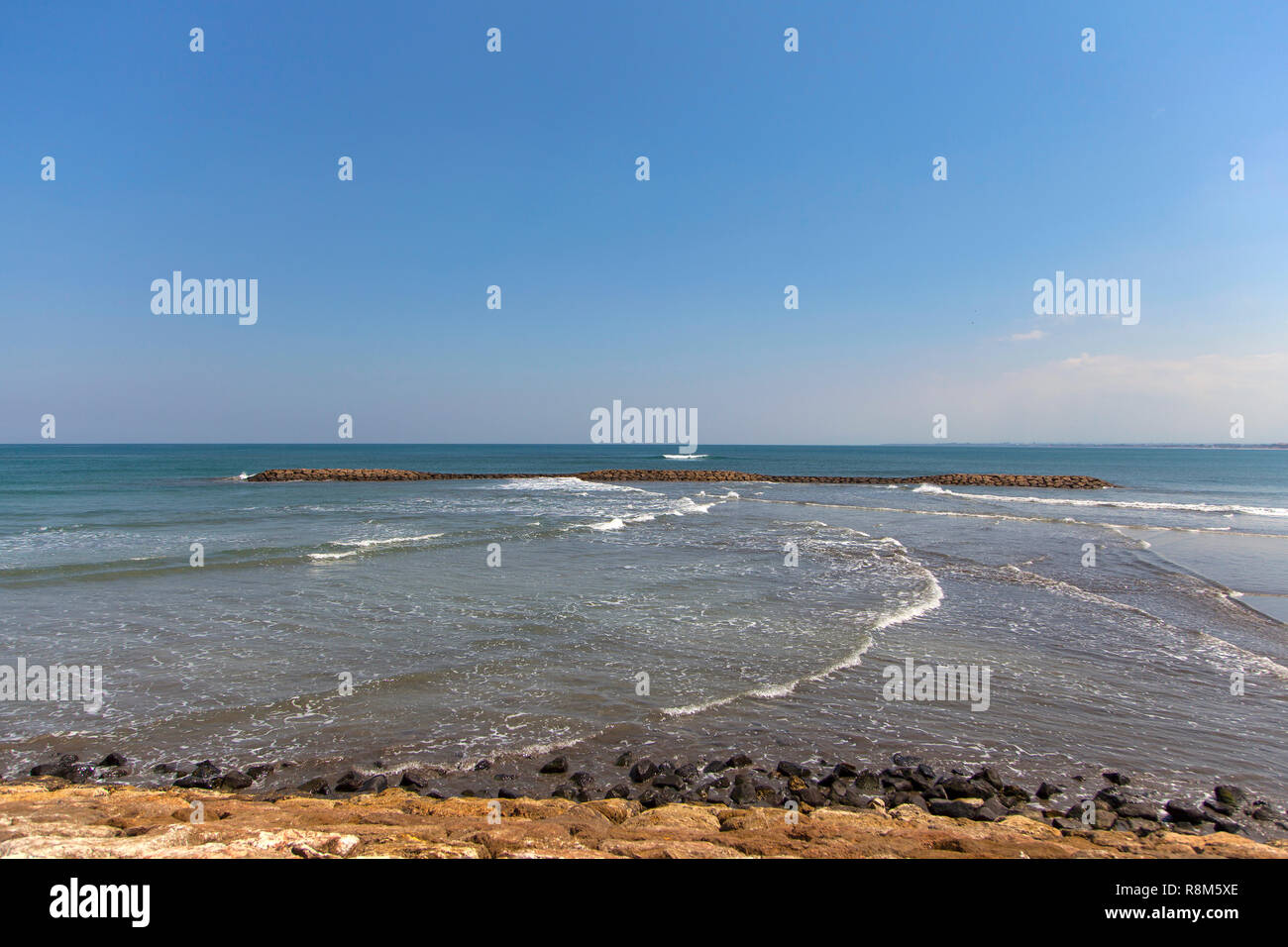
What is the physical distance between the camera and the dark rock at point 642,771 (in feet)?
21.2

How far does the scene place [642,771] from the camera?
6.55 m

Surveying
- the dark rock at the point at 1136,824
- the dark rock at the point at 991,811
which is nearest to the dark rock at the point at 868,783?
the dark rock at the point at 991,811

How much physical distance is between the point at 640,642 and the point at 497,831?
6389mm

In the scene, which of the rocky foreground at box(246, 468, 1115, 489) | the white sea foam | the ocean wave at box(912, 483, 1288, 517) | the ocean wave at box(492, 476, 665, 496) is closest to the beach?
the white sea foam

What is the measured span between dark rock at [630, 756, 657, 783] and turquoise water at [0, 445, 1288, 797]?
598 mm

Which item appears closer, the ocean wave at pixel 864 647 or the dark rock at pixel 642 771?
the dark rock at pixel 642 771

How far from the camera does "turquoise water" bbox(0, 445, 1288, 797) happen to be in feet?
24.7

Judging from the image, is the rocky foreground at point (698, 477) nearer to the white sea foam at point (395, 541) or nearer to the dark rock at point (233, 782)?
the white sea foam at point (395, 541)

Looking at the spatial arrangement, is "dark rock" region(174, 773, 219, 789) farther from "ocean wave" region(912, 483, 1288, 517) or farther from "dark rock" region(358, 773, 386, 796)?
"ocean wave" region(912, 483, 1288, 517)

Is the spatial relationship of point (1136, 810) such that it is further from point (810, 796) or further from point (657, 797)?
point (657, 797)

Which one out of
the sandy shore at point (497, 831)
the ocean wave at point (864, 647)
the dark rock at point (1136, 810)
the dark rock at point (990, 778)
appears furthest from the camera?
the ocean wave at point (864, 647)

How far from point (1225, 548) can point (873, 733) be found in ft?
83.1

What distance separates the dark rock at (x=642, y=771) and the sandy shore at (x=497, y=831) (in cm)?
58
